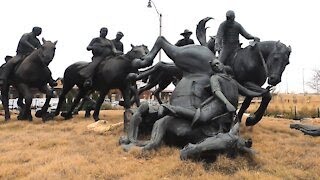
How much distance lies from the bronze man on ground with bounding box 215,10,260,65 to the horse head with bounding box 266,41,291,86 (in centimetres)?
141

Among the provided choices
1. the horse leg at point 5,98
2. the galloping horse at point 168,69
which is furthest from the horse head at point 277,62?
the horse leg at point 5,98

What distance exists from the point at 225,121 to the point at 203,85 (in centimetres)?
79

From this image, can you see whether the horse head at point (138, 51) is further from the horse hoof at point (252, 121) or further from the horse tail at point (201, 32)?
the horse hoof at point (252, 121)

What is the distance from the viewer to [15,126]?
397 inches

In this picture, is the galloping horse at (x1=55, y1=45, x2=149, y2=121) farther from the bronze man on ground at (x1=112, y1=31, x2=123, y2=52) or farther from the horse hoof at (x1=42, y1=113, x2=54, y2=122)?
the horse hoof at (x1=42, y1=113, x2=54, y2=122)

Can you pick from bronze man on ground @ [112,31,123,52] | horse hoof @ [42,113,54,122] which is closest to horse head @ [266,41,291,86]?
bronze man on ground @ [112,31,123,52]

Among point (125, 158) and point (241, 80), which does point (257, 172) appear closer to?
point (125, 158)

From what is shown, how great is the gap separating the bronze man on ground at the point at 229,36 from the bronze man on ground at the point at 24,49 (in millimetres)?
5137

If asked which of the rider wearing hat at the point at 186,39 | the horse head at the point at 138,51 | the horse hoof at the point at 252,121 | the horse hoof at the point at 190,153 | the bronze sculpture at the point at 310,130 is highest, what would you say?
the rider wearing hat at the point at 186,39

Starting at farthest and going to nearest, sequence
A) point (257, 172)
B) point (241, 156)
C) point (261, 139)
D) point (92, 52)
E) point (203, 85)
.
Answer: point (92, 52) → point (261, 139) → point (203, 85) → point (241, 156) → point (257, 172)

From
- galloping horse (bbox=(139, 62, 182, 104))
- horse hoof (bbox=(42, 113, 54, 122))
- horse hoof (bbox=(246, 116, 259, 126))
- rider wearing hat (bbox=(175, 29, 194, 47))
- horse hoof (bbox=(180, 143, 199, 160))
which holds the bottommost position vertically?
horse hoof (bbox=(42, 113, 54, 122))

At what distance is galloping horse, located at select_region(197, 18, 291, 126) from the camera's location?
289 inches

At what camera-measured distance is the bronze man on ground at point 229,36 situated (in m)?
8.77

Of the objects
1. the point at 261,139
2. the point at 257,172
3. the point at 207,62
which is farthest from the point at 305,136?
the point at 257,172
